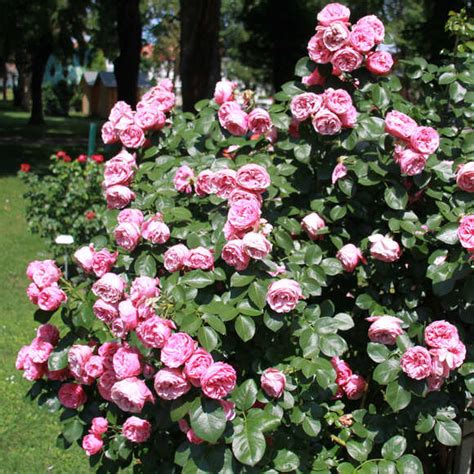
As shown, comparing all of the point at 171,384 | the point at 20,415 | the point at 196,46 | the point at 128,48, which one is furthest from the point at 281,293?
the point at 128,48

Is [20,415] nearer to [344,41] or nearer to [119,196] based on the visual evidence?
[119,196]

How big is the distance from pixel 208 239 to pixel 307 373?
1.65ft

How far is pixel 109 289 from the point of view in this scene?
215 cm

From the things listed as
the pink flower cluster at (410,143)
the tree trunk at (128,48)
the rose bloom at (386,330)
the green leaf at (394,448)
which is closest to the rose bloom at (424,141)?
the pink flower cluster at (410,143)

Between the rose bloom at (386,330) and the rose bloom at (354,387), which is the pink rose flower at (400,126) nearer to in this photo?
the rose bloom at (386,330)

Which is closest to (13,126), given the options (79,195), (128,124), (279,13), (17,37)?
(17,37)

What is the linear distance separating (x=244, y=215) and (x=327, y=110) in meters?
0.48

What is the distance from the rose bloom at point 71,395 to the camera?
7.80ft

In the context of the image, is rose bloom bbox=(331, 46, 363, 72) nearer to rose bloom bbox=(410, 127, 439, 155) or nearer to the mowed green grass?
rose bloom bbox=(410, 127, 439, 155)

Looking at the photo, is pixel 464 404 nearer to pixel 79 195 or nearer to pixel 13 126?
pixel 79 195

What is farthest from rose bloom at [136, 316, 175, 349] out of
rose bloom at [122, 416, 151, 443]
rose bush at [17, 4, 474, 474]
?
rose bloom at [122, 416, 151, 443]

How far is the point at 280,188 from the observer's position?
245 centimetres

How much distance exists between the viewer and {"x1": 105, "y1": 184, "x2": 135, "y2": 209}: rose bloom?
97.6 inches

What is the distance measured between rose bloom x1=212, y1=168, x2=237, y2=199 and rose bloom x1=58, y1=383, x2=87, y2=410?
75cm
